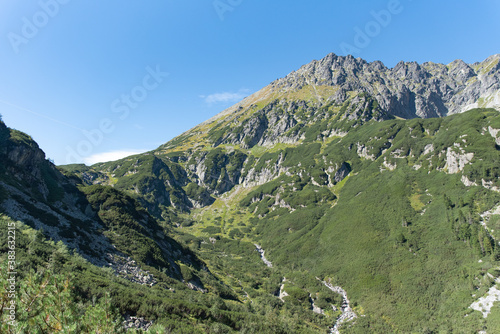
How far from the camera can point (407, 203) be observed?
12825 cm

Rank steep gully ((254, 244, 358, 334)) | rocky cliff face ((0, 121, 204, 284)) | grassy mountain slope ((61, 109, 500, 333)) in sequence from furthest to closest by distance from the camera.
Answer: steep gully ((254, 244, 358, 334))
grassy mountain slope ((61, 109, 500, 333))
rocky cliff face ((0, 121, 204, 284))

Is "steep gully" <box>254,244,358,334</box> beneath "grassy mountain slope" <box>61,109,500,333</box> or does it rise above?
beneath

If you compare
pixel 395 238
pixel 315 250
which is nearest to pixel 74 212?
pixel 315 250

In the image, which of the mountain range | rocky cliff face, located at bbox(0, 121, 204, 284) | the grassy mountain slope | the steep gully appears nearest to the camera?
the mountain range

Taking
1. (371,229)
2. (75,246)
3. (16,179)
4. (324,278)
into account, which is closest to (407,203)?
(371,229)

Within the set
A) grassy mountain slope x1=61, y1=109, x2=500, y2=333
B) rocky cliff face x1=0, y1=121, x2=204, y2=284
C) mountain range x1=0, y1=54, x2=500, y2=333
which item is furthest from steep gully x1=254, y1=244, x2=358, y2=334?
rocky cliff face x1=0, y1=121, x2=204, y2=284

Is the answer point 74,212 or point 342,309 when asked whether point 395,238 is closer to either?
point 342,309

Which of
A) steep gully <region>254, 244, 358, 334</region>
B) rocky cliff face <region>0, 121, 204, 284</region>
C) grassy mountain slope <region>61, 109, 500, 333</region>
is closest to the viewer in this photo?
rocky cliff face <region>0, 121, 204, 284</region>

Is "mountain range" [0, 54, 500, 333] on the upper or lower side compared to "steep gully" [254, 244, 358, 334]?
upper

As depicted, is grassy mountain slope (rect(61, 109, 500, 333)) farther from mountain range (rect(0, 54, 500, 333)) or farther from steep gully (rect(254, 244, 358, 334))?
steep gully (rect(254, 244, 358, 334))

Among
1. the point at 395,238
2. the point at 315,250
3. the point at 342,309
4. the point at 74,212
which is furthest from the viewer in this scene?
the point at 315,250

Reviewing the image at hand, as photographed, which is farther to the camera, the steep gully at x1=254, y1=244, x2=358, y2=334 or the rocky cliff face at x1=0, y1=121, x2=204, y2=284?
the steep gully at x1=254, y1=244, x2=358, y2=334

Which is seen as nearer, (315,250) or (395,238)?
(395,238)

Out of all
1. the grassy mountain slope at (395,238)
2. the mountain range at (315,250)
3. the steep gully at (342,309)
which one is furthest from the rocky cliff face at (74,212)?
the steep gully at (342,309)
